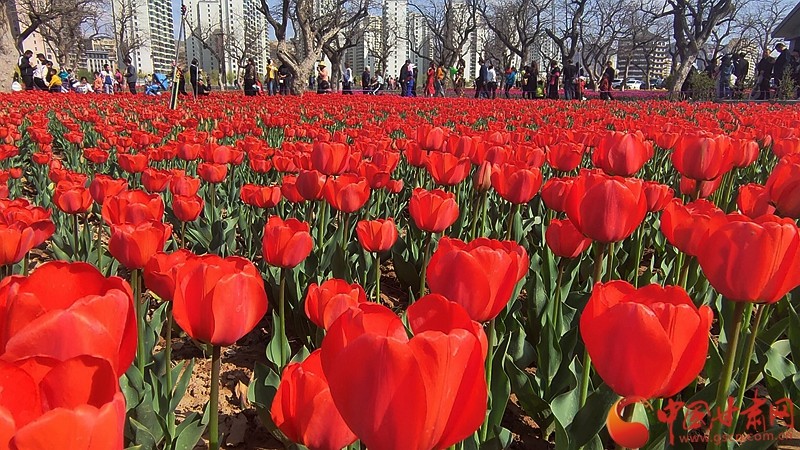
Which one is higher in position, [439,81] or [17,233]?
[439,81]

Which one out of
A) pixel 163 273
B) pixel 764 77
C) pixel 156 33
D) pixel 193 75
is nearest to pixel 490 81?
pixel 764 77

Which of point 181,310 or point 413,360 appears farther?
point 181,310

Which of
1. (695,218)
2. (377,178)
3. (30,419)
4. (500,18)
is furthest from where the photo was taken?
(500,18)

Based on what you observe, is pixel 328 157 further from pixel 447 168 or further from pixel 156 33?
pixel 156 33

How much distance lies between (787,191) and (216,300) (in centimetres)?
184

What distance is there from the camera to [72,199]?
2398mm

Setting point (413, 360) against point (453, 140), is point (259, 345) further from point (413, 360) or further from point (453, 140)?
point (413, 360)

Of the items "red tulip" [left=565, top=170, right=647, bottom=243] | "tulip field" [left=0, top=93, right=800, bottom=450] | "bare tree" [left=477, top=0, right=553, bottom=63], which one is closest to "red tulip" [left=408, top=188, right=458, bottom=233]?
"tulip field" [left=0, top=93, right=800, bottom=450]

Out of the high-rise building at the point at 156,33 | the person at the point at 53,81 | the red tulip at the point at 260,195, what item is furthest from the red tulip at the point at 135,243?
the high-rise building at the point at 156,33

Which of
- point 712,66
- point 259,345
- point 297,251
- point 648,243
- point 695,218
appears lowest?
point 259,345

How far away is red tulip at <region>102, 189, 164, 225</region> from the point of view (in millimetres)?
1942

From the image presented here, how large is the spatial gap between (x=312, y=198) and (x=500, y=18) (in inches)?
2333

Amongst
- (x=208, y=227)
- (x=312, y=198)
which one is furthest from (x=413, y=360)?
(x=208, y=227)

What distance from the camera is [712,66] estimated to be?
1019 inches
